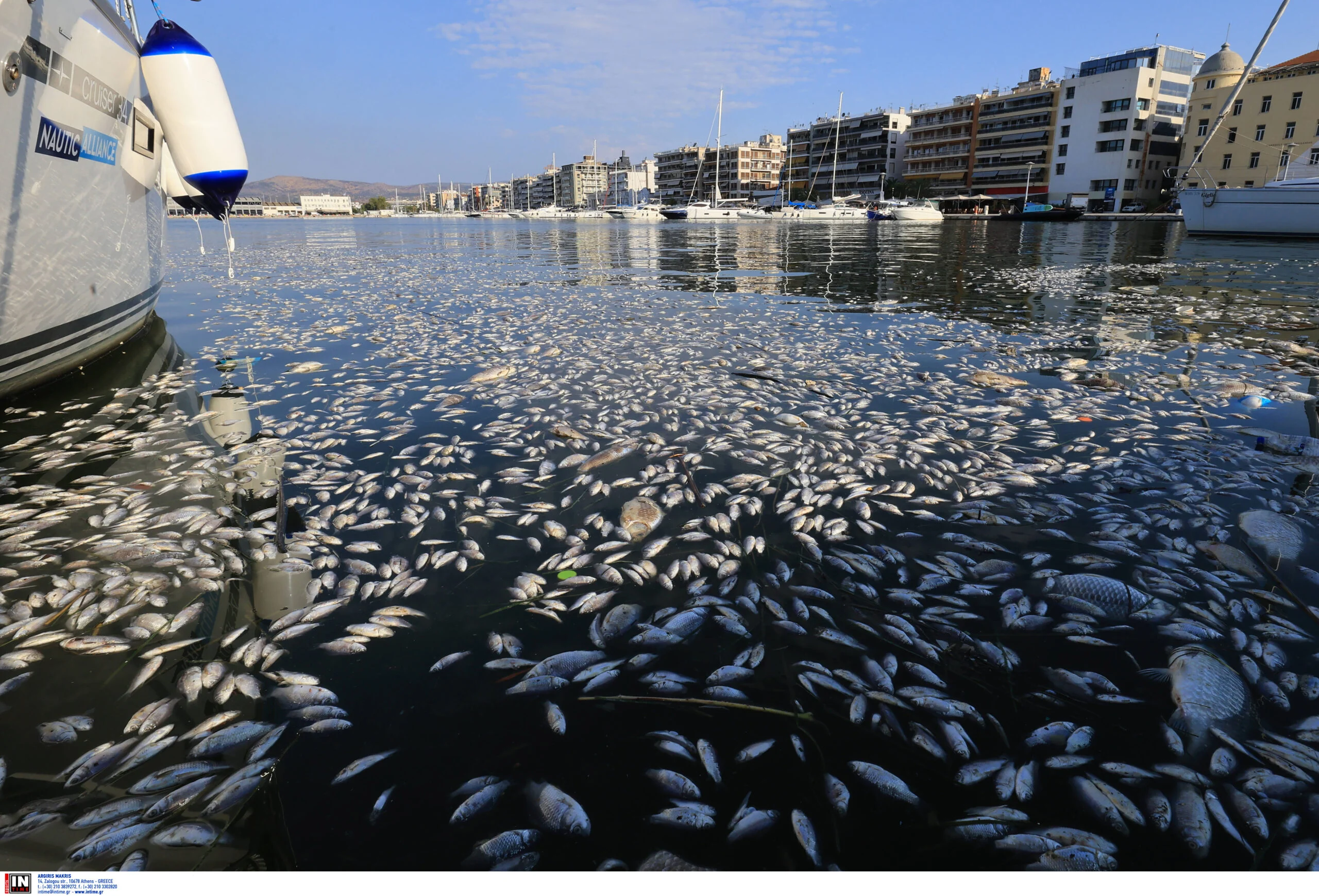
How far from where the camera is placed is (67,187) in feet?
22.1

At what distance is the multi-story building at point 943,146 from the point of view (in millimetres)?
100125

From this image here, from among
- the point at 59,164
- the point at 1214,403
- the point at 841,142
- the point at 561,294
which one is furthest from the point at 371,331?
the point at 841,142

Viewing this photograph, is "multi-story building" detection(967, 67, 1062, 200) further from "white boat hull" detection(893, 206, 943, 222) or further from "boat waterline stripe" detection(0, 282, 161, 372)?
"boat waterline stripe" detection(0, 282, 161, 372)

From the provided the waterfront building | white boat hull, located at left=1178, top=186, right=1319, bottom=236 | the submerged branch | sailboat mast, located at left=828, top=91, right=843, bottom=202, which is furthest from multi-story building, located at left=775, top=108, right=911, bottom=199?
the submerged branch

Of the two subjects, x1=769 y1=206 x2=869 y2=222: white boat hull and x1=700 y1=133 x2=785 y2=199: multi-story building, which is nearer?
x1=769 y1=206 x2=869 y2=222: white boat hull

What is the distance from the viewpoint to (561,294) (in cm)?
1504

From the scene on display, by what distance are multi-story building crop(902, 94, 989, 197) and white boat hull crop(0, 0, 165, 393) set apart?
113 meters

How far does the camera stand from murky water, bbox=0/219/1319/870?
2.16m

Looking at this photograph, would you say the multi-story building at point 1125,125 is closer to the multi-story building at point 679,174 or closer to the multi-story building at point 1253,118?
the multi-story building at point 1253,118

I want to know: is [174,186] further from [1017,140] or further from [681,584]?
[1017,140]

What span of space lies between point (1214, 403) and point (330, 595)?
7.87m

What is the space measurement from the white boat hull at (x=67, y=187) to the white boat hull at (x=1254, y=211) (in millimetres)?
42472

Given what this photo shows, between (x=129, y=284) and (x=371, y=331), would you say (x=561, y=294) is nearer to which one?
(x=371, y=331)

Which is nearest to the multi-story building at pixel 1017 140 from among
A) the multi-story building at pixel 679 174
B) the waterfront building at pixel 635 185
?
the multi-story building at pixel 679 174
